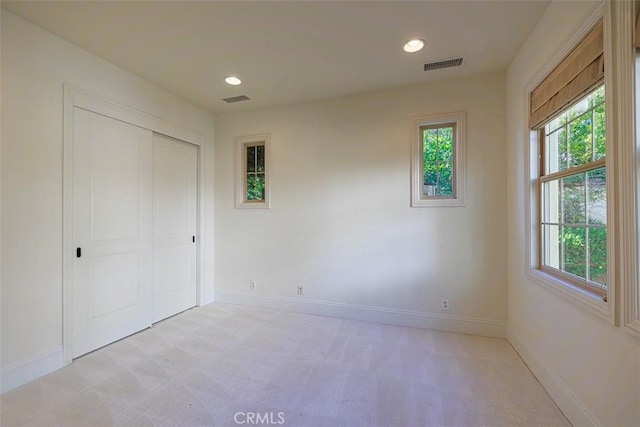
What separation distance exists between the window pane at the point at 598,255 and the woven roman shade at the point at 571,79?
83cm

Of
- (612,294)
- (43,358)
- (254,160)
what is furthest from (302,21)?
(43,358)

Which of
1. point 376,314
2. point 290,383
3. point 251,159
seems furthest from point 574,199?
point 251,159

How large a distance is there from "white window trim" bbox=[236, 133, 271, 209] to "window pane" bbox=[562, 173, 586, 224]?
10.1ft

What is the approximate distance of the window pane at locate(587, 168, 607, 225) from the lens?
60.9 inches

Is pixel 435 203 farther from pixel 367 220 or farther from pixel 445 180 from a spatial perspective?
pixel 367 220

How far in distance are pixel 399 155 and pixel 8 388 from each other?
3.93 metres

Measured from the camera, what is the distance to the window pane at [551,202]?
6.81 ft

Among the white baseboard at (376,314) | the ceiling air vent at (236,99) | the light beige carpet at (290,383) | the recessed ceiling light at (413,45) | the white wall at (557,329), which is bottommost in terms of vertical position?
the light beige carpet at (290,383)

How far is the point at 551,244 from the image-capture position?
2188mm

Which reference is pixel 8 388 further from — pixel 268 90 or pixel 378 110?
pixel 378 110

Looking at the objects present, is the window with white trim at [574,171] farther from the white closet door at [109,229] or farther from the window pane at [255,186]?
the white closet door at [109,229]

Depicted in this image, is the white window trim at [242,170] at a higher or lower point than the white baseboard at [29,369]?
higher

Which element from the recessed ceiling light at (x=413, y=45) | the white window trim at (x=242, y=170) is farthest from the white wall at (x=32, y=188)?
the recessed ceiling light at (x=413, y=45)

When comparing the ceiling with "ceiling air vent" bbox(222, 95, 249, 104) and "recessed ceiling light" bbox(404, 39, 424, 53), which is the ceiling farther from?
"ceiling air vent" bbox(222, 95, 249, 104)
